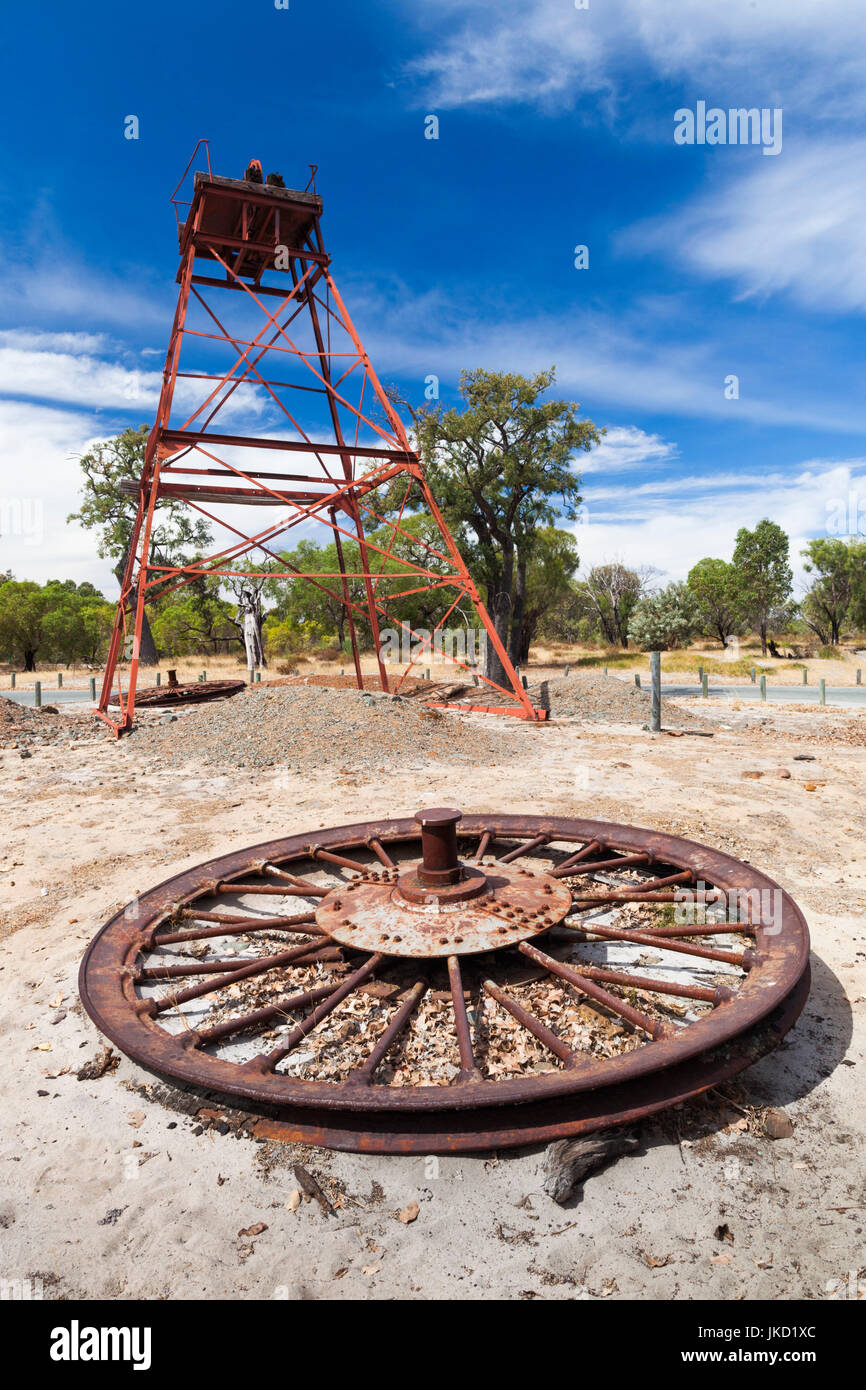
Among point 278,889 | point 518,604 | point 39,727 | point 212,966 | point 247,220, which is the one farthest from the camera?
point 518,604

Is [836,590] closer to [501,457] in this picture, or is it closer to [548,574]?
[548,574]

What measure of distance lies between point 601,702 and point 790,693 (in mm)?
8576

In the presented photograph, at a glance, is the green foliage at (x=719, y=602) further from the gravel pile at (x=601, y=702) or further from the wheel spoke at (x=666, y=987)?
the wheel spoke at (x=666, y=987)

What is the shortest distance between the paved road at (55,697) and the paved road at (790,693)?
18.4m

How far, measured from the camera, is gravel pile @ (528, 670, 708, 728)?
1600cm

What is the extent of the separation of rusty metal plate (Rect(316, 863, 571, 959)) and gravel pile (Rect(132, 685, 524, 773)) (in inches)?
218

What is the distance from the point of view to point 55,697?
23.2 m

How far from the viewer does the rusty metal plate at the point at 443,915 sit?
11.4 feet

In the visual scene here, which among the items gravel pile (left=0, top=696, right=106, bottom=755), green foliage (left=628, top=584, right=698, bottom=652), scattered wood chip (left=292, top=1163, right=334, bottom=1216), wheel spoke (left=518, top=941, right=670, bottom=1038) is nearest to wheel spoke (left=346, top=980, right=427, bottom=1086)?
scattered wood chip (left=292, top=1163, right=334, bottom=1216)

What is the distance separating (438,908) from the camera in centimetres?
380

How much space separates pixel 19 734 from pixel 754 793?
40.2 feet

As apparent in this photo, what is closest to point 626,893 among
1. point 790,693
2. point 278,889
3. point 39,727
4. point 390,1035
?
point 390,1035

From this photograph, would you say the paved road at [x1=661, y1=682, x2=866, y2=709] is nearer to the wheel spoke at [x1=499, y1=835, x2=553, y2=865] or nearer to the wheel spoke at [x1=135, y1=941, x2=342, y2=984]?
the wheel spoke at [x1=499, y1=835, x2=553, y2=865]
